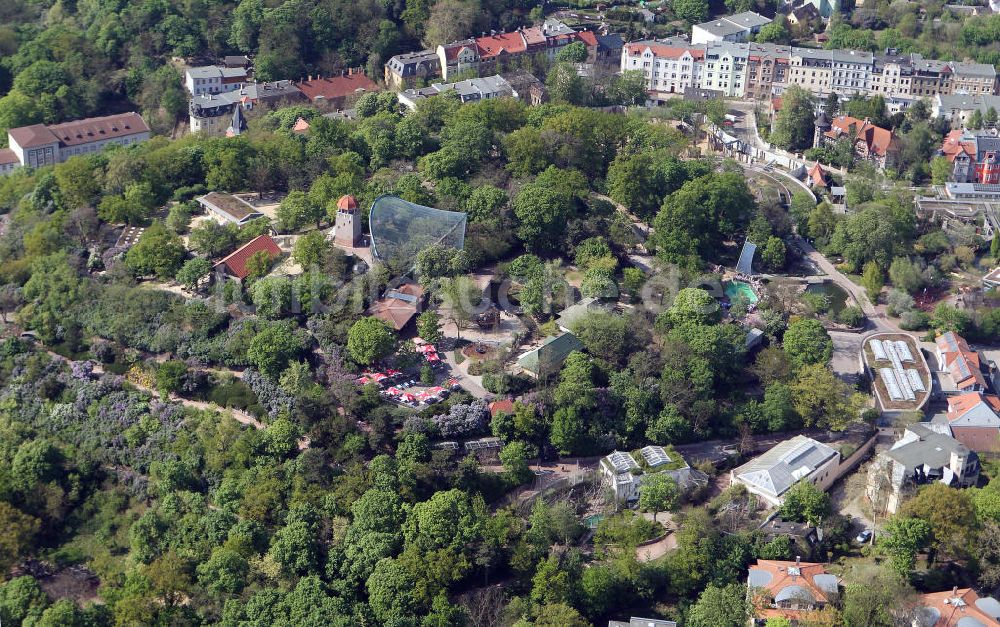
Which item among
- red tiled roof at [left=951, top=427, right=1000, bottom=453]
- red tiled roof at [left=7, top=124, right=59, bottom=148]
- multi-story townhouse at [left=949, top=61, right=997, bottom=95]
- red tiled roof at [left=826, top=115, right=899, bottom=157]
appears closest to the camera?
red tiled roof at [left=951, top=427, right=1000, bottom=453]

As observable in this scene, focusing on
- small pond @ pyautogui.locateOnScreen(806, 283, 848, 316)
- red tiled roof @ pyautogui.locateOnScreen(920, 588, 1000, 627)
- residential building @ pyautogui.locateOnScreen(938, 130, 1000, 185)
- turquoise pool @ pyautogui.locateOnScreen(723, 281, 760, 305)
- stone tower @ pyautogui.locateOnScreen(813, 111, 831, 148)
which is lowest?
red tiled roof @ pyautogui.locateOnScreen(920, 588, 1000, 627)

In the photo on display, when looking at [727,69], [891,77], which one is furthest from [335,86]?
[891,77]

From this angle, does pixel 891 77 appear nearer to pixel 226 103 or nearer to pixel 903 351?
pixel 903 351

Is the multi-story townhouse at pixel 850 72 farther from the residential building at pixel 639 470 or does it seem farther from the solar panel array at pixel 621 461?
the solar panel array at pixel 621 461

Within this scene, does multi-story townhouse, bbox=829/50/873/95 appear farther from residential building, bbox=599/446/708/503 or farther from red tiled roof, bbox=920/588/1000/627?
red tiled roof, bbox=920/588/1000/627

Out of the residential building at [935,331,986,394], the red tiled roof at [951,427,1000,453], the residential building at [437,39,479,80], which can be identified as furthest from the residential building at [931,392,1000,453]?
the residential building at [437,39,479,80]

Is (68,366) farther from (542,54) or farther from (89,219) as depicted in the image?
(542,54)
